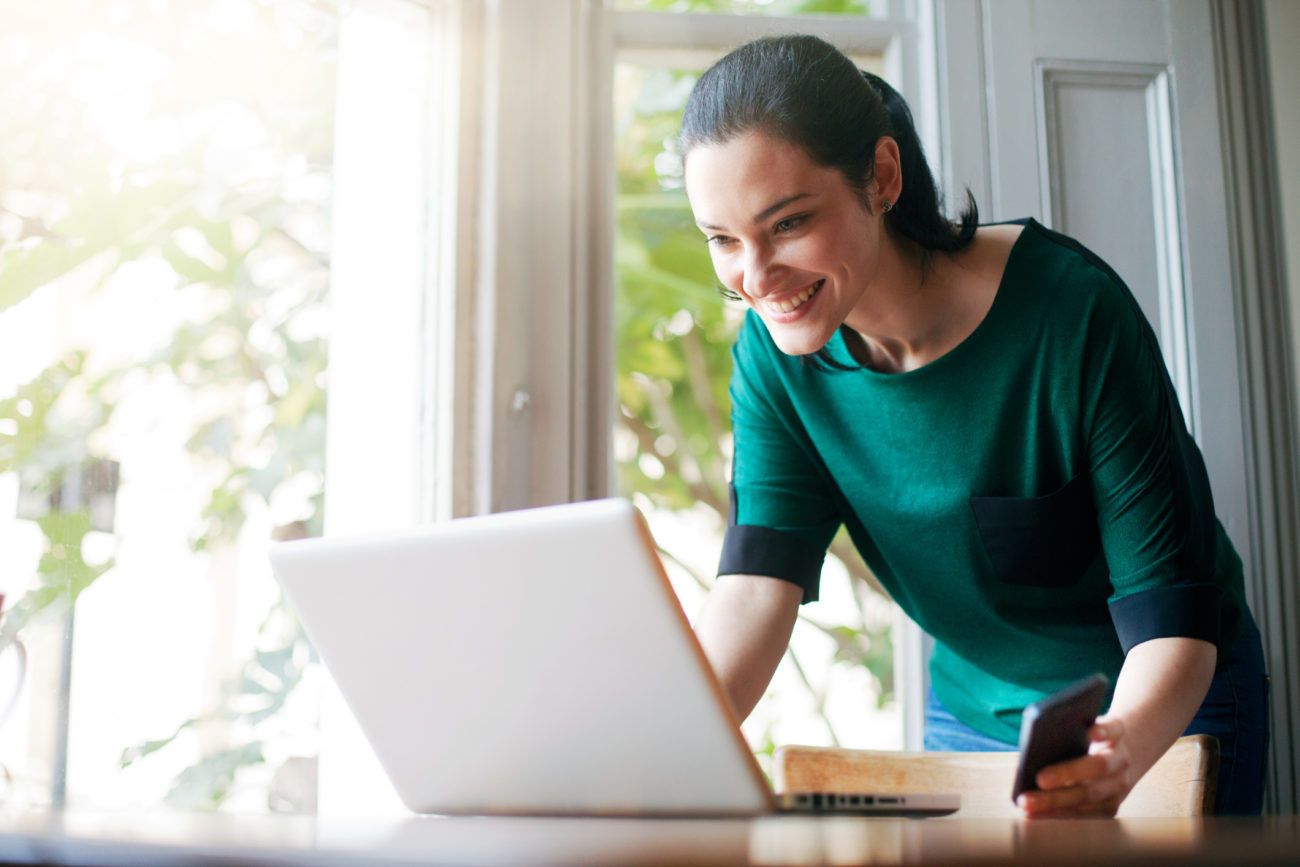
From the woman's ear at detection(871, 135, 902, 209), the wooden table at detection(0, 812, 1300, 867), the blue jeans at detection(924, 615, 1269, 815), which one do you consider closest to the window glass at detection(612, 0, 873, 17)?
the woman's ear at detection(871, 135, 902, 209)

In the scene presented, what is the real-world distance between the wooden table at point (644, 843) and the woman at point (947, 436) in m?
0.65

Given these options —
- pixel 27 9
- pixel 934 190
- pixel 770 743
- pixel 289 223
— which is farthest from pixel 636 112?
pixel 770 743

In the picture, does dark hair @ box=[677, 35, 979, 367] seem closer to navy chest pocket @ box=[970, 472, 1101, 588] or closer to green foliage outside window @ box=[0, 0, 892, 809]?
navy chest pocket @ box=[970, 472, 1101, 588]

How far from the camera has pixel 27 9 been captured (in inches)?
53.0

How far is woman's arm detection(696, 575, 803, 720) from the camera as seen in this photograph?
1.34 metres

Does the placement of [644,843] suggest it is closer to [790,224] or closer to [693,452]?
[790,224]

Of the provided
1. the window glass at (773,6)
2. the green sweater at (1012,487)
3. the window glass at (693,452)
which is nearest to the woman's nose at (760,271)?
the green sweater at (1012,487)

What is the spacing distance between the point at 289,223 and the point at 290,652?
0.66 m

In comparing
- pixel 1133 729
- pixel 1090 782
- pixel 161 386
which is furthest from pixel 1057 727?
pixel 161 386

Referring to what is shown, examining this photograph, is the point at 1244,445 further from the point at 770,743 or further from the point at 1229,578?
the point at 770,743

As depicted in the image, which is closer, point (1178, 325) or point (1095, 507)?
point (1095, 507)

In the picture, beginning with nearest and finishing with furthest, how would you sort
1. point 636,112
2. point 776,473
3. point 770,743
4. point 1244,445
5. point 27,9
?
1. point 27,9
2. point 776,473
3. point 1244,445
4. point 636,112
5. point 770,743

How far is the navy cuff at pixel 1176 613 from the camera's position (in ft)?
3.71

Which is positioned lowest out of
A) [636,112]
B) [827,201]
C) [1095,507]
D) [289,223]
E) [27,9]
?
[1095,507]
